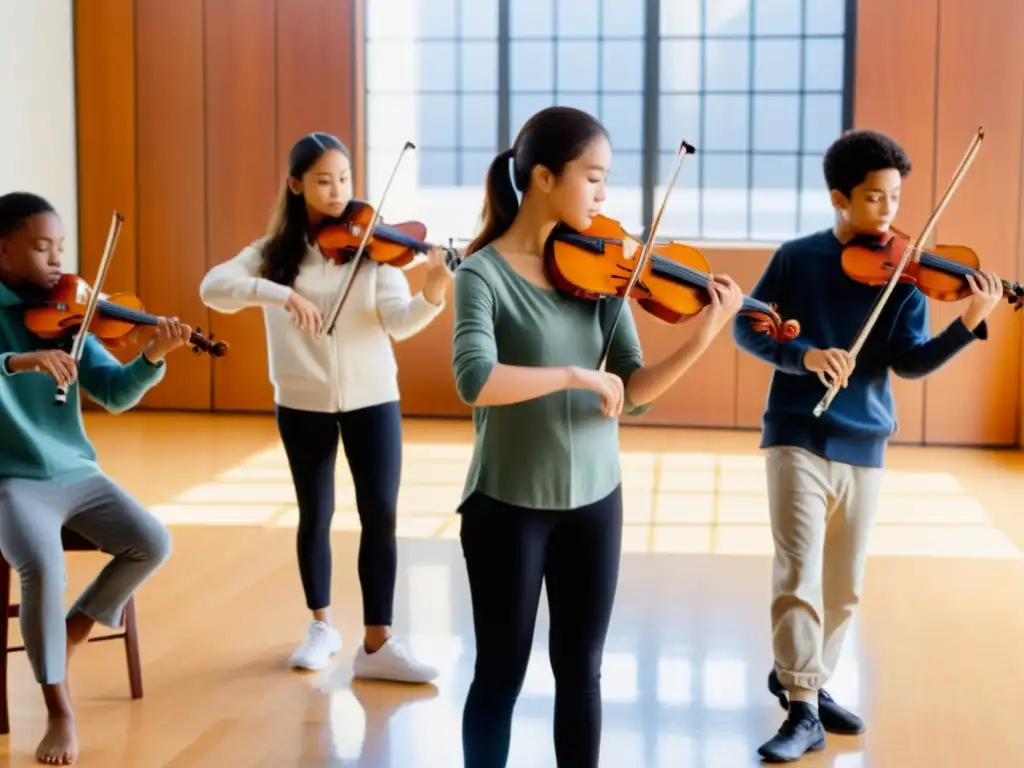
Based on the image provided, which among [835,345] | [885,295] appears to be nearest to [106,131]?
[835,345]

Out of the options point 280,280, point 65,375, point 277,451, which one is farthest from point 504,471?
point 277,451

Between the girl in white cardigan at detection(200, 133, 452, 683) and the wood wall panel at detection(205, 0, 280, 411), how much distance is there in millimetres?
4484

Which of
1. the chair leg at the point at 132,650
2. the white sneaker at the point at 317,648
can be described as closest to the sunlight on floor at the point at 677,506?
the white sneaker at the point at 317,648

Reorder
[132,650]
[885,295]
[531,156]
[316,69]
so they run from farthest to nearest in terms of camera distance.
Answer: [316,69]
[132,650]
[885,295]
[531,156]

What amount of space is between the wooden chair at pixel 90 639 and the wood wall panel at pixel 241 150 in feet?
15.3

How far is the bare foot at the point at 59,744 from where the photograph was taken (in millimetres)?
2658

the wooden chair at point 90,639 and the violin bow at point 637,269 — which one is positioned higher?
the violin bow at point 637,269

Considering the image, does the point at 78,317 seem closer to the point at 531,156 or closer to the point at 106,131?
the point at 531,156

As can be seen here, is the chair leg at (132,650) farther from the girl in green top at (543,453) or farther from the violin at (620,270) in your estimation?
the violin at (620,270)

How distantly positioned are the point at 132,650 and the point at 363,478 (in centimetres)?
65

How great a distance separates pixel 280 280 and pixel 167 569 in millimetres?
1461

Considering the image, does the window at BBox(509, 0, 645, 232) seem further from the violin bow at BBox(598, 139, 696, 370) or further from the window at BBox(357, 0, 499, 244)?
the violin bow at BBox(598, 139, 696, 370)

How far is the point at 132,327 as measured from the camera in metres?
2.83

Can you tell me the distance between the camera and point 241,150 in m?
7.68
